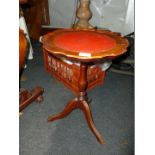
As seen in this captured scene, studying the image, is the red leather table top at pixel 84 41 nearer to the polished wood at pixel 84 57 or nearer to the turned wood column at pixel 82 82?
the polished wood at pixel 84 57

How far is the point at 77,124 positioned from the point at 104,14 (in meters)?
1.70

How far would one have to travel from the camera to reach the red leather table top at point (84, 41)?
1.44 metres

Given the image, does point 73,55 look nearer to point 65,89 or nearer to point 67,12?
point 65,89

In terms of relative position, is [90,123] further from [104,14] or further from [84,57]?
[104,14]

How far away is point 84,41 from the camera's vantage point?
1.54 m

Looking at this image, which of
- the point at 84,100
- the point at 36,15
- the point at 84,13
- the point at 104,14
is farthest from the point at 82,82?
the point at 36,15

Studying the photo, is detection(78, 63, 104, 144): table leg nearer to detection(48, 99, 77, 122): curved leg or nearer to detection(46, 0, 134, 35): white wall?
detection(48, 99, 77, 122): curved leg

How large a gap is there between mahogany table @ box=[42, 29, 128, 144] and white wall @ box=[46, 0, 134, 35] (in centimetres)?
128

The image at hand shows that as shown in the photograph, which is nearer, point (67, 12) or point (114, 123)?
point (114, 123)

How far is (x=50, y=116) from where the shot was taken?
1.85 m
